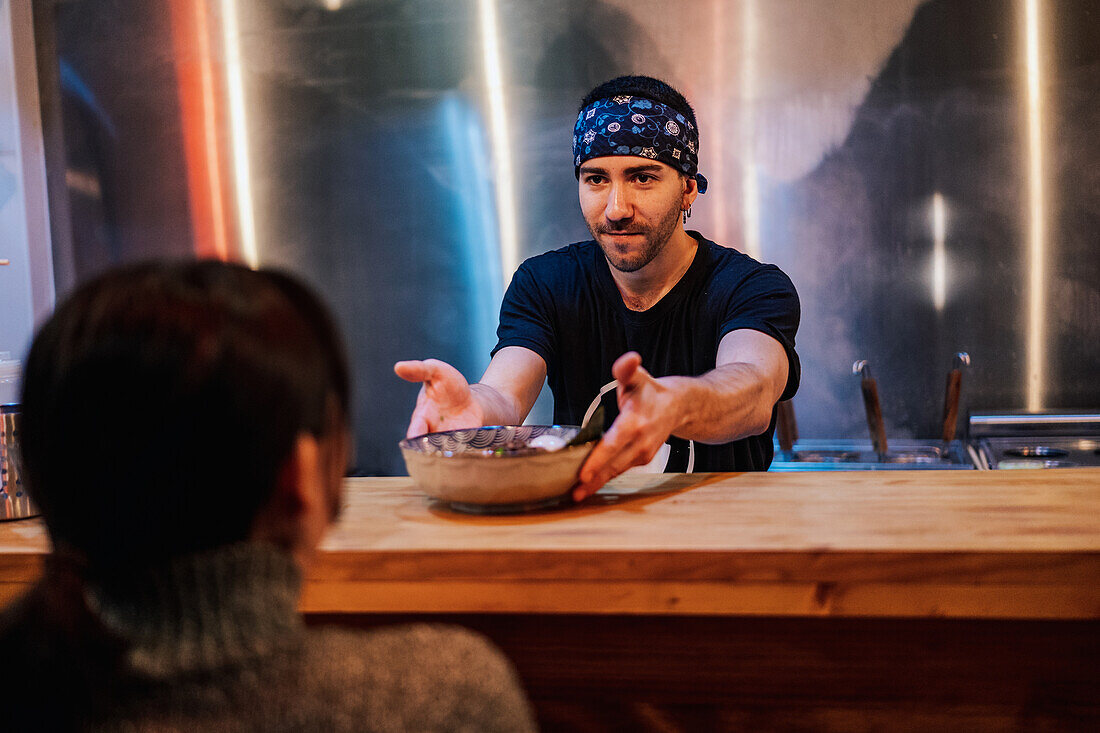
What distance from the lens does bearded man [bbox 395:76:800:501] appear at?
1786 millimetres

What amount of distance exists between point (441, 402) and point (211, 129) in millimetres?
2324

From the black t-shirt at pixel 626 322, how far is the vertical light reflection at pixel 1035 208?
1359mm

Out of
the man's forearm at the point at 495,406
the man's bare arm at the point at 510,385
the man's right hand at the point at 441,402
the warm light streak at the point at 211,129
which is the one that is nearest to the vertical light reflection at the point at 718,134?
the man's bare arm at the point at 510,385

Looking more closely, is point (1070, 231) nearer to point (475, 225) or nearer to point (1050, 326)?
point (1050, 326)

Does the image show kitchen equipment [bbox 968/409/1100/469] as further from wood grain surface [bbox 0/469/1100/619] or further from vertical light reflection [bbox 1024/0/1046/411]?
wood grain surface [bbox 0/469/1100/619]

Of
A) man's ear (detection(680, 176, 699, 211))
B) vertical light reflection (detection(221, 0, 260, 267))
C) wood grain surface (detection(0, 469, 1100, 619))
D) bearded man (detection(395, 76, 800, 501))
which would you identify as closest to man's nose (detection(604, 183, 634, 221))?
bearded man (detection(395, 76, 800, 501))

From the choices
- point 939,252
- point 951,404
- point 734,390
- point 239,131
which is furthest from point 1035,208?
point 239,131

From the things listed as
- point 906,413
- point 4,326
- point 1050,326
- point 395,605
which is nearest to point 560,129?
point 906,413

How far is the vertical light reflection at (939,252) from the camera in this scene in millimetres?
2883

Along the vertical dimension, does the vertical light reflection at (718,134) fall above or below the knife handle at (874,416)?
above

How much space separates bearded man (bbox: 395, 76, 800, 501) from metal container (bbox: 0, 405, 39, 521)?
2.33 ft

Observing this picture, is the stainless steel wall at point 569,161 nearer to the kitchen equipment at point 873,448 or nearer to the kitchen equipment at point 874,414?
the kitchen equipment at point 873,448

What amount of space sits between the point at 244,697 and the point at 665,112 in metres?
1.67

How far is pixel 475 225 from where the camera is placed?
317cm
